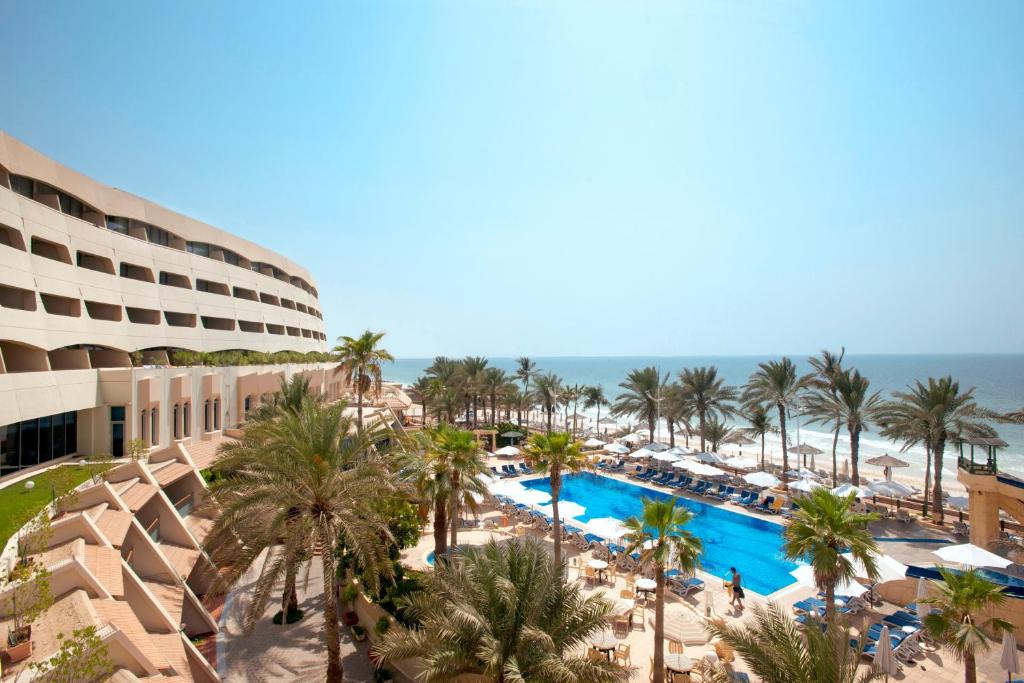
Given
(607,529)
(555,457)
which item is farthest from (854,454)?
(555,457)

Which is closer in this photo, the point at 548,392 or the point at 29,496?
the point at 29,496

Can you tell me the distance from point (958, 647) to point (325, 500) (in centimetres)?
1284

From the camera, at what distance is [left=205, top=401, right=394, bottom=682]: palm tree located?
11234 mm

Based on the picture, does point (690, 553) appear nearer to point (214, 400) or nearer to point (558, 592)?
point (558, 592)

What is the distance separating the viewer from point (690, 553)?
37.2 feet

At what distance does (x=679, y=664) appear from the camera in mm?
11266

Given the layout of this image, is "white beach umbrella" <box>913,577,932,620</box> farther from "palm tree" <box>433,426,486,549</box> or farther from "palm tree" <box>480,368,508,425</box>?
"palm tree" <box>480,368,508,425</box>

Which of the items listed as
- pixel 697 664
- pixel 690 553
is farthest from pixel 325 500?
pixel 697 664

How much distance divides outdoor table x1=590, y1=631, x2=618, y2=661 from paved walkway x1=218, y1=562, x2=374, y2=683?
5656mm

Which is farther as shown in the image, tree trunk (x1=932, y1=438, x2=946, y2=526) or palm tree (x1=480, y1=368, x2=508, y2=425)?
palm tree (x1=480, y1=368, x2=508, y2=425)

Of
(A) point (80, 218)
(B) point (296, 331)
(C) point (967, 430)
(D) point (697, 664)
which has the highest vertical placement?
(A) point (80, 218)

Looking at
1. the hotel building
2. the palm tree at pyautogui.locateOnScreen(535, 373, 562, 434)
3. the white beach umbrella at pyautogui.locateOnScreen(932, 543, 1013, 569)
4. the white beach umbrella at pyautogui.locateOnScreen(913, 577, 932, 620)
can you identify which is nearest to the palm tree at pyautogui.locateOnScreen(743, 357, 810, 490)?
the white beach umbrella at pyautogui.locateOnScreen(932, 543, 1013, 569)

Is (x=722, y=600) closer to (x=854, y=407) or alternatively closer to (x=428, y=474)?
(x=428, y=474)

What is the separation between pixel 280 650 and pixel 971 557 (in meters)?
19.4
